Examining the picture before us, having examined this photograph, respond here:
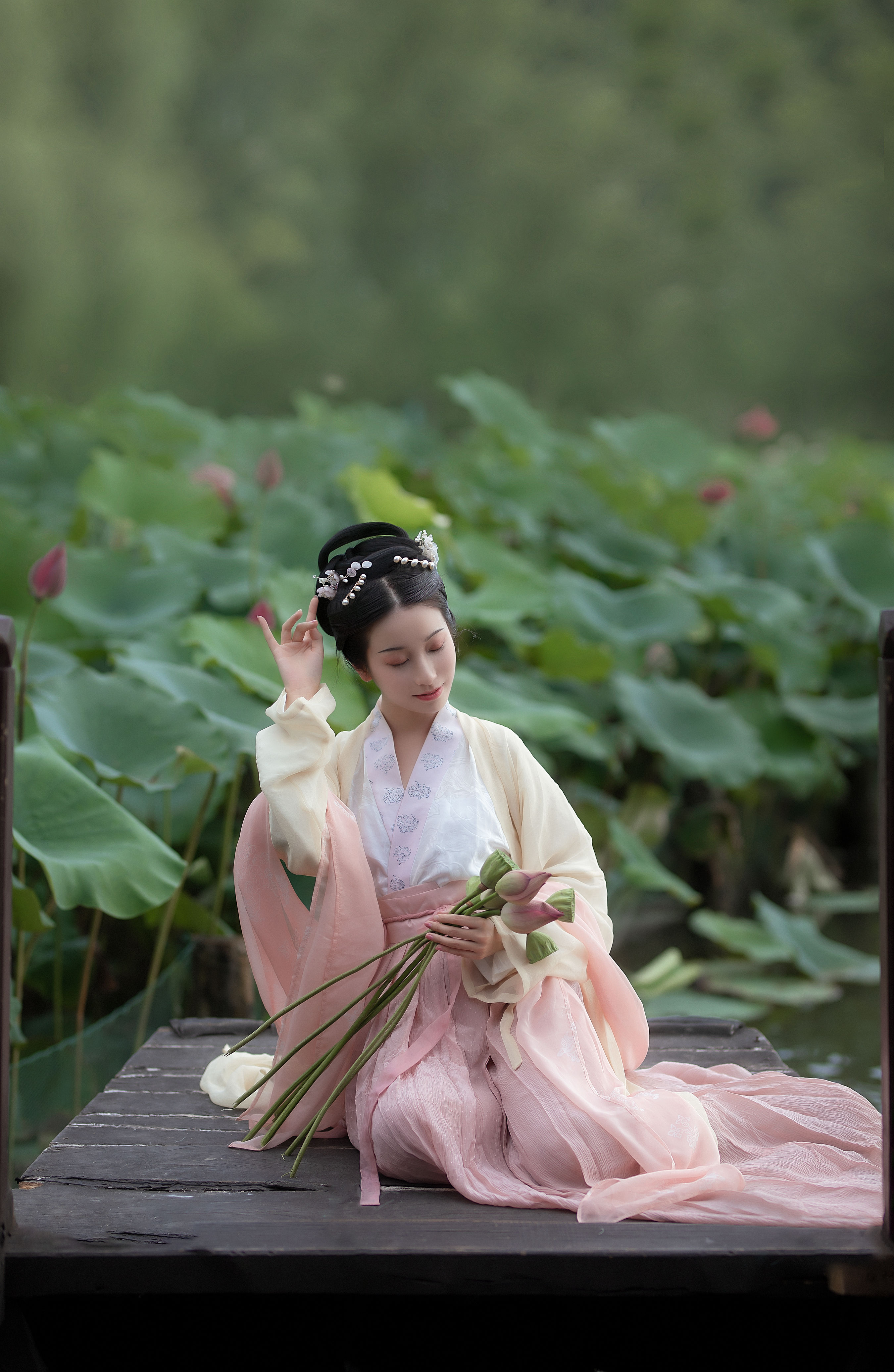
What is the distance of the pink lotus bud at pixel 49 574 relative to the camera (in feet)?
6.69

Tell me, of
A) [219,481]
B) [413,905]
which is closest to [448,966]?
[413,905]

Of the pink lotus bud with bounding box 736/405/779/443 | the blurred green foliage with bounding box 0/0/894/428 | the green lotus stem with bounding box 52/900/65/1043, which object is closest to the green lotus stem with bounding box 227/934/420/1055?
the green lotus stem with bounding box 52/900/65/1043

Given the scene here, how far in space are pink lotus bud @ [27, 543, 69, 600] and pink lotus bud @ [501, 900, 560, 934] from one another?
1068 mm

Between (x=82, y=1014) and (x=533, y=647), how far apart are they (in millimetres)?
1590

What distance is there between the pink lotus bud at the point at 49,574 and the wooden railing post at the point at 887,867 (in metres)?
1.34

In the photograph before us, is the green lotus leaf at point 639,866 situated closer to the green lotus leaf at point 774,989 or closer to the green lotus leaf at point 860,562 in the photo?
the green lotus leaf at point 774,989

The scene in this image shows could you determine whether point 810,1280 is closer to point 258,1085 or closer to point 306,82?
point 258,1085

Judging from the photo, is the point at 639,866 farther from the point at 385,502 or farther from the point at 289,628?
the point at 289,628

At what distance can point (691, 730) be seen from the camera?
136 inches

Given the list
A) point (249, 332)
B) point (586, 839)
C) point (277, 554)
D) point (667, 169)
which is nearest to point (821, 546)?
point (277, 554)

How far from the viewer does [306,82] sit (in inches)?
406

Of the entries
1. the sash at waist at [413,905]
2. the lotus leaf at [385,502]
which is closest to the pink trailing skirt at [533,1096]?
Answer: the sash at waist at [413,905]

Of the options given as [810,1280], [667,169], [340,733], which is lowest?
[810,1280]

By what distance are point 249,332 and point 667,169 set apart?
169 inches
